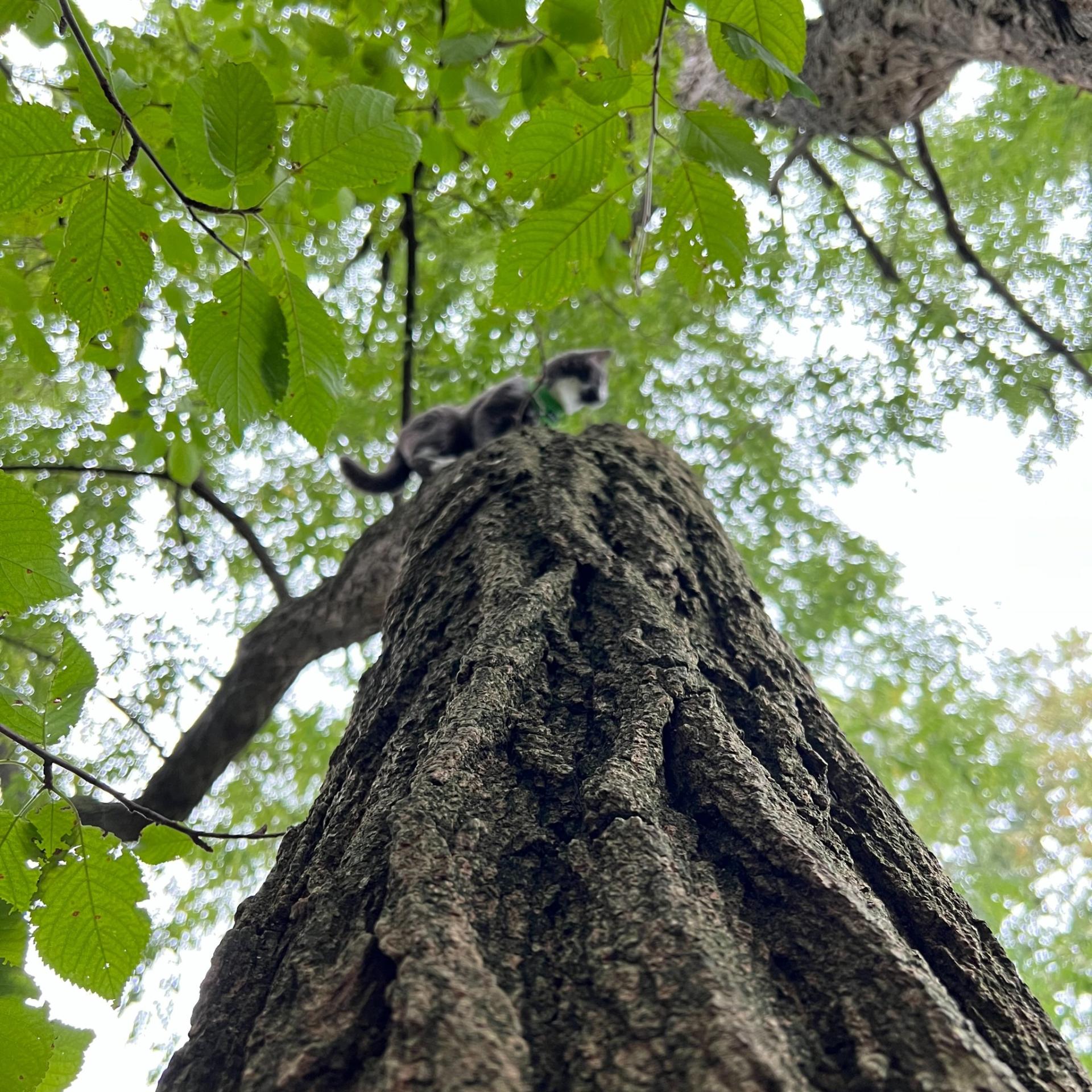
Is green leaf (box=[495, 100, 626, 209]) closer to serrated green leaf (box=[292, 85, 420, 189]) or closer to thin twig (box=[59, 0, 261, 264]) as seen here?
serrated green leaf (box=[292, 85, 420, 189])

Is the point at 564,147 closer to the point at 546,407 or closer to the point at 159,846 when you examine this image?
the point at 159,846

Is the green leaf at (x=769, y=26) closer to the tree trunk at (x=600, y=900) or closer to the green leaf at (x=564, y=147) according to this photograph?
the green leaf at (x=564, y=147)

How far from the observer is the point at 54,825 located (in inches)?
44.9

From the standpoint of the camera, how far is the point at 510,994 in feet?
2.29

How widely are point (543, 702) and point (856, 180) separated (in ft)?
17.3

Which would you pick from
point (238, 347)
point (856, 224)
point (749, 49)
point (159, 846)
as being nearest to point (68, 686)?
point (159, 846)

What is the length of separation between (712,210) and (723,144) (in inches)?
3.1

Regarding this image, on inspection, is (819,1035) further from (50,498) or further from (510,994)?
(50,498)

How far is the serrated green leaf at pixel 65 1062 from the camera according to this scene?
4.16ft

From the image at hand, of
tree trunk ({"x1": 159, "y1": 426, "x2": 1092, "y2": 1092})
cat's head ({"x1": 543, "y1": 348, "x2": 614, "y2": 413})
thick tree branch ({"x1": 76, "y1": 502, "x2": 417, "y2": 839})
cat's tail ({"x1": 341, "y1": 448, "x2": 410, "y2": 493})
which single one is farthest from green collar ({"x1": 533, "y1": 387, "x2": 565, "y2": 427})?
tree trunk ({"x1": 159, "y1": 426, "x2": 1092, "y2": 1092})

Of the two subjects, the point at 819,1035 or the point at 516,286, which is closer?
the point at 819,1035

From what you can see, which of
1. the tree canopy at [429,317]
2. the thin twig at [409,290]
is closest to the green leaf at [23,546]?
the tree canopy at [429,317]

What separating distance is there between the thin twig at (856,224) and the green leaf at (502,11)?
158 inches

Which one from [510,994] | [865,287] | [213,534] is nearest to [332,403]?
[510,994]
